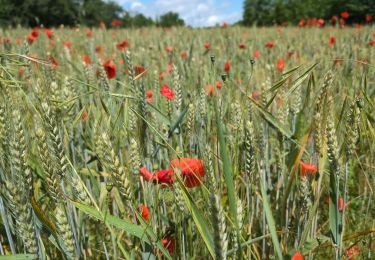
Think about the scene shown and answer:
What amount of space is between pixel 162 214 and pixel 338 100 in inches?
39.1

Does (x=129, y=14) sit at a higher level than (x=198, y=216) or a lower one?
higher

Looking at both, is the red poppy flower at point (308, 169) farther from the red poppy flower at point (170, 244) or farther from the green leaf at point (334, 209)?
the red poppy flower at point (170, 244)

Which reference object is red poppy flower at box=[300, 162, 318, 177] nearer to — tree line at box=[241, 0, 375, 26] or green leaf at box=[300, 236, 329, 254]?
green leaf at box=[300, 236, 329, 254]

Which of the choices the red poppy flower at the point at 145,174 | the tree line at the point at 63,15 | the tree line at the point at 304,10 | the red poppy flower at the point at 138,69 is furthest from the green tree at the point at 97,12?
the red poppy flower at the point at 145,174

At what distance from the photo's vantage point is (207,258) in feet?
2.73

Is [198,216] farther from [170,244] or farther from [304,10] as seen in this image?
[304,10]

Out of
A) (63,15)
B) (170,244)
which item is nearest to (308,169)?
(170,244)

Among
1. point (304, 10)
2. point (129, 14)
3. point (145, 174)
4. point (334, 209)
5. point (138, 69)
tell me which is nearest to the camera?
point (334, 209)

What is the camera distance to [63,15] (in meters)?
18.0

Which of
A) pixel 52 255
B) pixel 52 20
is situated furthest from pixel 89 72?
pixel 52 20

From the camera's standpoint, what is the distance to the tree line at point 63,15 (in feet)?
18.2

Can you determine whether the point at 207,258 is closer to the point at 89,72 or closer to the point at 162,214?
the point at 162,214

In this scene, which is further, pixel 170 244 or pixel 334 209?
pixel 170 244

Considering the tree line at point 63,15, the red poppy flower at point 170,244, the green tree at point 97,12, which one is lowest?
the red poppy flower at point 170,244
